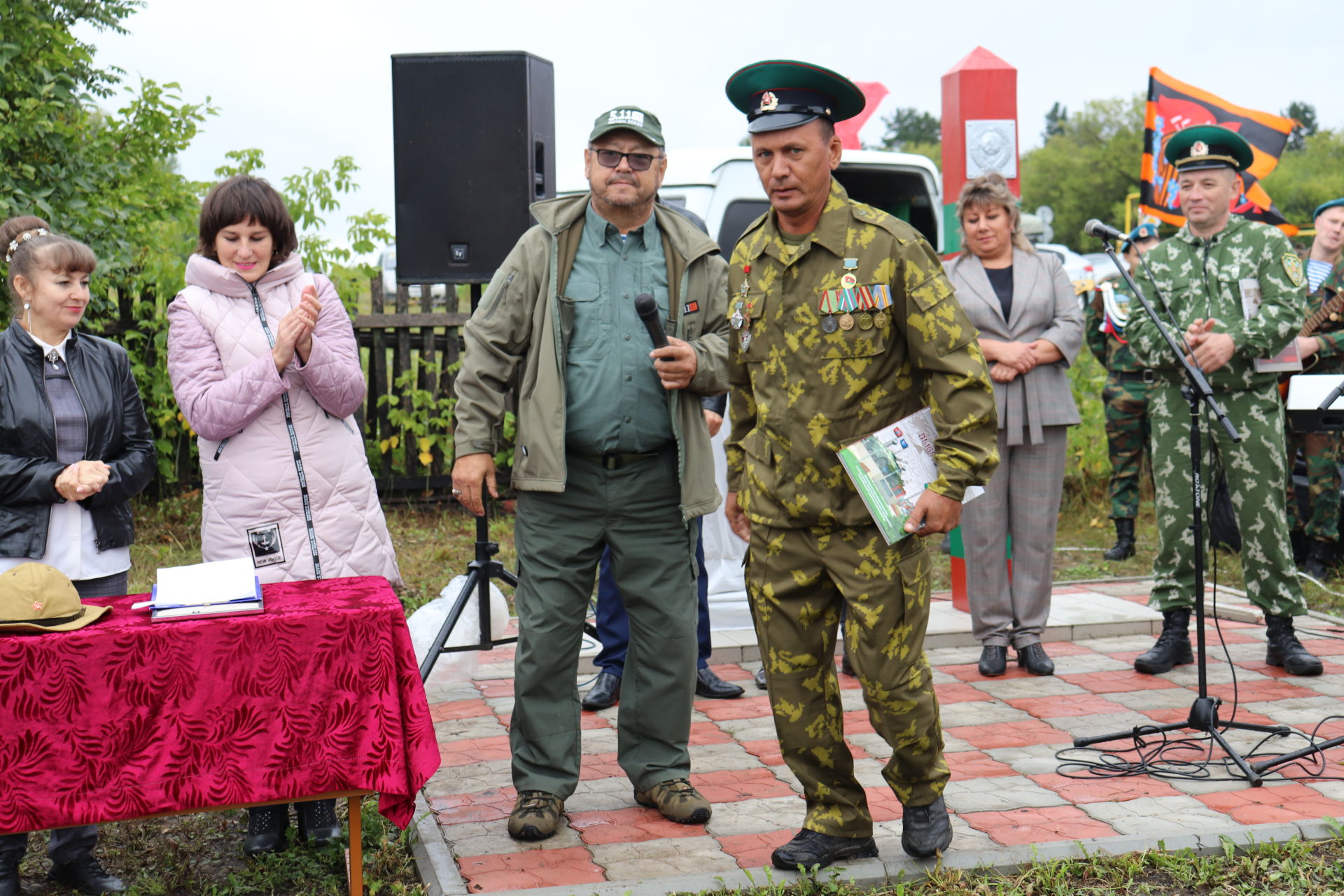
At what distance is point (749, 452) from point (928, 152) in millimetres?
90731

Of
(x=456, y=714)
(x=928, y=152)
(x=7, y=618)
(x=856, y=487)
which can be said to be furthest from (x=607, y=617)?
(x=928, y=152)

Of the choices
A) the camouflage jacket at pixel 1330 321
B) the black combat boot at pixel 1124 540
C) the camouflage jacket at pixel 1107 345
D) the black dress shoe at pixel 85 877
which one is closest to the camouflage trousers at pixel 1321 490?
the camouflage jacket at pixel 1330 321

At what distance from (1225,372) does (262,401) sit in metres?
3.91

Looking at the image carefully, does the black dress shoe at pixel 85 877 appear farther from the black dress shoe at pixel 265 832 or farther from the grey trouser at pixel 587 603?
the grey trouser at pixel 587 603

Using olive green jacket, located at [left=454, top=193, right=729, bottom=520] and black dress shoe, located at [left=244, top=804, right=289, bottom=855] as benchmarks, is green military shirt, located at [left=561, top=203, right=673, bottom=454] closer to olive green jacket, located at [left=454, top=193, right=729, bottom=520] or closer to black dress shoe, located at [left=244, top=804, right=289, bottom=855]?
olive green jacket, located at [left=454, top=193, right=729, bottom=520]

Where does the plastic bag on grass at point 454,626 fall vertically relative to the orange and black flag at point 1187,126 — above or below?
below

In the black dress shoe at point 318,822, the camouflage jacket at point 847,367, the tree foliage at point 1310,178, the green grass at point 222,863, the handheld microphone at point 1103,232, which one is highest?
the tree foliage at point 1310,178

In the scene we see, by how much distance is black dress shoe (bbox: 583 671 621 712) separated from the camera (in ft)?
17.0

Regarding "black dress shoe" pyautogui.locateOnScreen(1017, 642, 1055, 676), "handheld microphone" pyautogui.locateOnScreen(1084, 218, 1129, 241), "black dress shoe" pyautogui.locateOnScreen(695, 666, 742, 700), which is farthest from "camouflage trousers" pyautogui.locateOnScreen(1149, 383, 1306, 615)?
"black dress shoe" pyautogui.locateOnScreen(695, 666, 742, 700)

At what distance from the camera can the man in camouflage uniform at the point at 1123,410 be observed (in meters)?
8.63

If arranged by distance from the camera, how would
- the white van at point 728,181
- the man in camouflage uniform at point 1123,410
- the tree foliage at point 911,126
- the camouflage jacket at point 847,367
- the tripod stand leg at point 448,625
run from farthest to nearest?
the tree foliage at point 911,126 → the man in camouflage uniform at point 1123,410 → the white van at point 728,181 → the tripod stand leg at point 448,625 → the camouflage jacket at point 847,367

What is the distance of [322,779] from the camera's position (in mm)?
3178

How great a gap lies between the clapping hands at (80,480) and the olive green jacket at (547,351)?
3.38 ft

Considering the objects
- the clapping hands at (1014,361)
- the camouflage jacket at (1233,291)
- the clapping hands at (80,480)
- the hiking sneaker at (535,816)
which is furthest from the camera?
the clapping hands at (1014,361)
